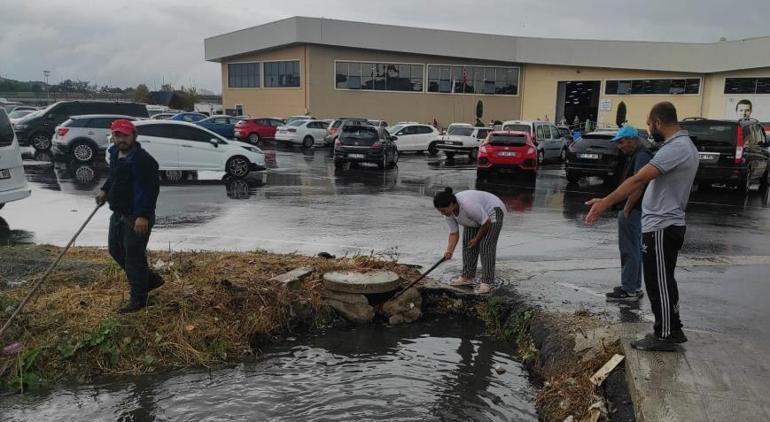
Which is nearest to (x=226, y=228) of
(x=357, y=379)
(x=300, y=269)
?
(x=300, y=269)

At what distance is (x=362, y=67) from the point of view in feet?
148

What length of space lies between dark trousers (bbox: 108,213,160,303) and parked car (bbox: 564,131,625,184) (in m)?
14.1

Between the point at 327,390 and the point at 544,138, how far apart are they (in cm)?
2294

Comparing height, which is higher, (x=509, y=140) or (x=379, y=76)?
(x=379, y=76)

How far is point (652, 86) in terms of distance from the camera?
151 feet

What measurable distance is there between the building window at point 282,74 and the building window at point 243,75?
1687 millimetres

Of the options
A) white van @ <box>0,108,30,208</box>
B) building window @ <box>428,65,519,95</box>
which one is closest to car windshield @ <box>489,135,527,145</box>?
white van @ <box>0,108,30,208</box>

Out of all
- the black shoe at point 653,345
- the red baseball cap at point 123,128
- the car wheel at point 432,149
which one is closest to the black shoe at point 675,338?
the black shoe at point 653,345

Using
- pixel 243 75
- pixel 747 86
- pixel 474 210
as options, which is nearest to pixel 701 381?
pixel 474 210

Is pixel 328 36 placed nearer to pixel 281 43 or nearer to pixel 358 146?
pixel 281 43

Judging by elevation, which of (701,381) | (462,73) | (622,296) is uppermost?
(462,73)

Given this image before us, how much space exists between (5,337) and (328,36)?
39987 millimetres

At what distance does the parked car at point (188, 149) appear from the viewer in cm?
1652

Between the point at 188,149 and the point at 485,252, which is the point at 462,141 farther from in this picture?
the point at 485,252
